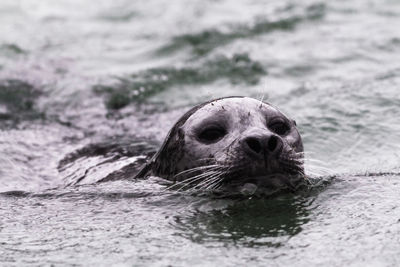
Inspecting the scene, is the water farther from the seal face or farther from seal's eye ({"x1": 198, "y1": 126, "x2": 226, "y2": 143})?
seal's eye ({"x1": 198, "y1": 126, "x2": 226, "y2": 143})

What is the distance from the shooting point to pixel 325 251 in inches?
181

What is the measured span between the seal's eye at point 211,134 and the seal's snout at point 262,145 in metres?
0.54

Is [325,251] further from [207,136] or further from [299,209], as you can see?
[207,136]

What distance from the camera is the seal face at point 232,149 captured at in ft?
17.4

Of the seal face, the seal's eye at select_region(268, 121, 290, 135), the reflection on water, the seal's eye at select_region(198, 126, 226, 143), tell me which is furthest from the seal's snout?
the seal's eye at select_region(268, 121, 290, 135)

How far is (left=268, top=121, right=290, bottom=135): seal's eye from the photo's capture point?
593cm

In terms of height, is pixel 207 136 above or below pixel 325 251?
above

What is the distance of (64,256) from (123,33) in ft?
29.2

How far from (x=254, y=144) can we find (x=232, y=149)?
22 centimetres

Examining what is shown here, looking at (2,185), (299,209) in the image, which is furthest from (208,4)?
(299,209)

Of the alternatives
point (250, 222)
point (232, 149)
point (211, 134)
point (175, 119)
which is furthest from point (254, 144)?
point (175, 119)

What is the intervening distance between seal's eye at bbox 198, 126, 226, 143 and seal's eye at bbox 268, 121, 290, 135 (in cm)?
37

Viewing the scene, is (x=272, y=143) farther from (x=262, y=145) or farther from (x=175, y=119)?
(x=175, y=119)

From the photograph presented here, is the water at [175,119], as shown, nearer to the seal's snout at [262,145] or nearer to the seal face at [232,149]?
the seal face at [232,149]
